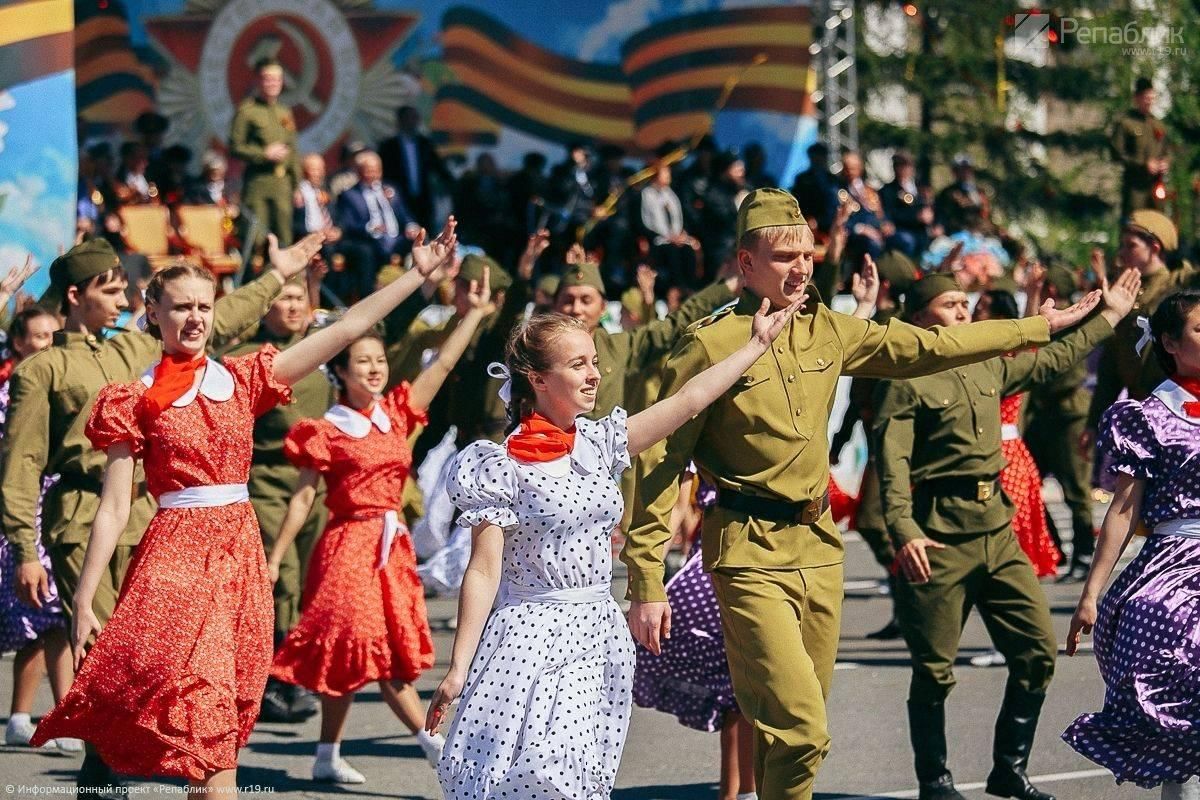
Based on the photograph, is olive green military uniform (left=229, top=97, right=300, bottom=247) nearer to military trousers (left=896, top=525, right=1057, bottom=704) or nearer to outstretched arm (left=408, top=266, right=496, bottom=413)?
outstretched arm (left=408, top=266, right=496, bottom=413)

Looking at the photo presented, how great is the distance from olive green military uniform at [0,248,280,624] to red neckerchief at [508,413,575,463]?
6.12 feet

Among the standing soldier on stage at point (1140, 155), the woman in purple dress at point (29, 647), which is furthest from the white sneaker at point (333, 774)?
the standing soldier on stage at point (1140, 155)

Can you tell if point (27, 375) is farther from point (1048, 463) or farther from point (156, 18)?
point (156, 18)

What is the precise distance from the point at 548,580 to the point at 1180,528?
2286 millimetres

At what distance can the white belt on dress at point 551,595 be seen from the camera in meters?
5.71

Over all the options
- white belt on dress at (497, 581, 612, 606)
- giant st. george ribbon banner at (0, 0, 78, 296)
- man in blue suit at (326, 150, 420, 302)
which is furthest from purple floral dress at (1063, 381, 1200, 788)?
man in blue suit at (326, 150, 420, 302)

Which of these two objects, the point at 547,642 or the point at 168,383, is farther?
the point at 168,383

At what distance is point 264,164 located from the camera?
1792 cm

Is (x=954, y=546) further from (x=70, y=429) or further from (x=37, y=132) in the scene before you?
(x=37, y=132)

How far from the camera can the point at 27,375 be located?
25.2ft

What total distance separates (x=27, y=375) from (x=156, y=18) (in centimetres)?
1809

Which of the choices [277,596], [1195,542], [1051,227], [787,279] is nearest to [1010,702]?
[1195,542]

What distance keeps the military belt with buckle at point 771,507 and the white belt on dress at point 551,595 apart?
71 cm

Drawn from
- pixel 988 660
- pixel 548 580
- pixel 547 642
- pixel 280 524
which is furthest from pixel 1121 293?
pixel 280 524
